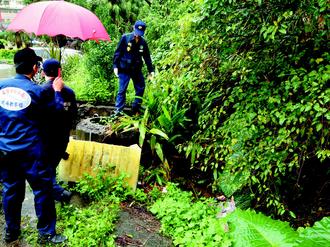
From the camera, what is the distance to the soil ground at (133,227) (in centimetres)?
407

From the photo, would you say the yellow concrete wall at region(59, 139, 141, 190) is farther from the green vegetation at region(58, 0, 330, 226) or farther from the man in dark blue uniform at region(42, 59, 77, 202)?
the green vegetation at region(58, 0, 330, 226)

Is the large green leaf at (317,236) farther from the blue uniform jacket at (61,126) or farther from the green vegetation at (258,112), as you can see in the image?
the blue uniform jacket at (61,126)

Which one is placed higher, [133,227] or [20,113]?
[20,113]

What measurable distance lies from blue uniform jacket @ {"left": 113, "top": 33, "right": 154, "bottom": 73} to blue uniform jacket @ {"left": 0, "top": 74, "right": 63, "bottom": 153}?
3002 mm

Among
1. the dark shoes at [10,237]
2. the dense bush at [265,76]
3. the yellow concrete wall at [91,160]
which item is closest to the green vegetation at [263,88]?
the dense bush at [265,76]

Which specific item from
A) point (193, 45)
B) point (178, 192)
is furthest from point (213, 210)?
point (193, 45)

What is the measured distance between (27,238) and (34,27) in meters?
3.31

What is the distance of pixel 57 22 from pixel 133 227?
11.4 ft

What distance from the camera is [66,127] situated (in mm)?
4344

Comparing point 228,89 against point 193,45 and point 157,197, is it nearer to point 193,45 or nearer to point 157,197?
point 193,45

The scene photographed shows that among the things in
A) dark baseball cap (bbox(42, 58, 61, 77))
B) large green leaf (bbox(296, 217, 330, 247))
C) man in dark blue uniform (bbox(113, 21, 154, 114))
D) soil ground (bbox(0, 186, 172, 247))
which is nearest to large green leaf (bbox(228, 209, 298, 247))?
large green leaf (bbox(296, 217, 330, 247))

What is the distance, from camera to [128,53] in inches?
254

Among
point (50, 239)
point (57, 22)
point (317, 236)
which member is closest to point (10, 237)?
point (50, 239)

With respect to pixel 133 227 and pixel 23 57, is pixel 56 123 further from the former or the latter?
pixel 133 227
